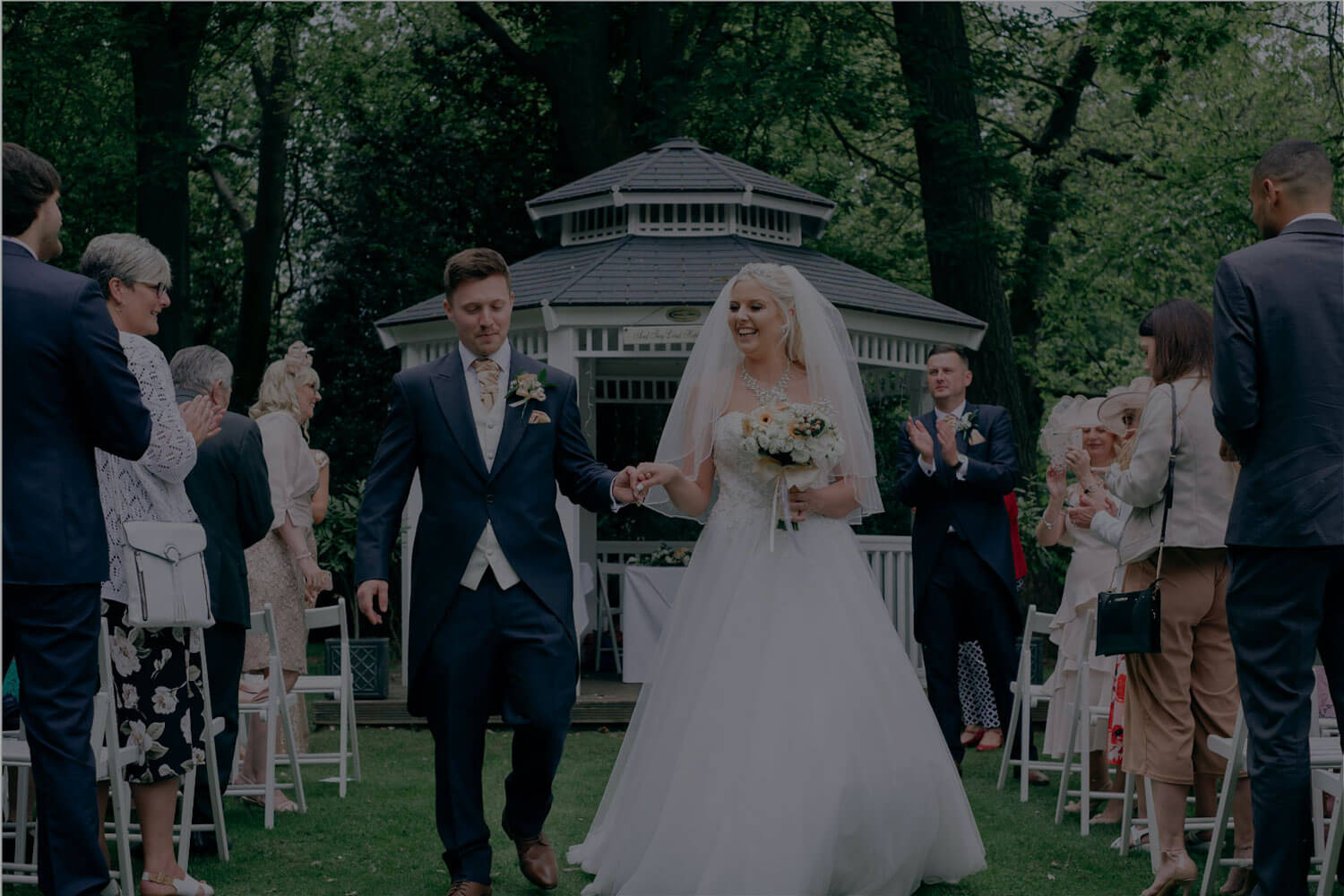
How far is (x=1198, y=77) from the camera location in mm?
20812

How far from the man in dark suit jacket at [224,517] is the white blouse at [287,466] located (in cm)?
127

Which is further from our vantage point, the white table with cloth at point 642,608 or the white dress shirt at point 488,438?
the white table with cloth at point 642,608

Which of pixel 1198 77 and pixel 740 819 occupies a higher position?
pixel 1198 77

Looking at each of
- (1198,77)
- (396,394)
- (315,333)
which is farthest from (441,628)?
(1198,77)

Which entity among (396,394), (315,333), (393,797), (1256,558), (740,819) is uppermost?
(315,333)

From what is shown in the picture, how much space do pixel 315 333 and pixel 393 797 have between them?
13.1m

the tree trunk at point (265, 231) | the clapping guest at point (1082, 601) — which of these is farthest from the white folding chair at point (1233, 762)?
the tree trunk at point (265, 231)

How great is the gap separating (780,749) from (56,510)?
102 inches

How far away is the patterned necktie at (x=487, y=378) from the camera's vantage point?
5398 millimetres

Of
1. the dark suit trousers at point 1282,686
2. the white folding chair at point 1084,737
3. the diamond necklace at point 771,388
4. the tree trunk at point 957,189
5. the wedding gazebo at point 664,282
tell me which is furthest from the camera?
the tree trunk at point 957,189

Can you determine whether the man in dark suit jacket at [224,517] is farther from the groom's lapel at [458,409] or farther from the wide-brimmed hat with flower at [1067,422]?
the wide-brimmed hat with flower at [1067,422]

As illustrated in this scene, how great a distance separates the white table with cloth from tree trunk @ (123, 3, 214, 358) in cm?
826

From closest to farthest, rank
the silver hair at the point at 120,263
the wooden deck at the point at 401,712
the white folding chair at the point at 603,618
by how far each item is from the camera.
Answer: the silver hair at the point at 120,263, the wooden deck at the point at 401,712, the white folding chair at the point at 603,618

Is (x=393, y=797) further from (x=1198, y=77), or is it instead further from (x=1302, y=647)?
(x=1198, y=77)
